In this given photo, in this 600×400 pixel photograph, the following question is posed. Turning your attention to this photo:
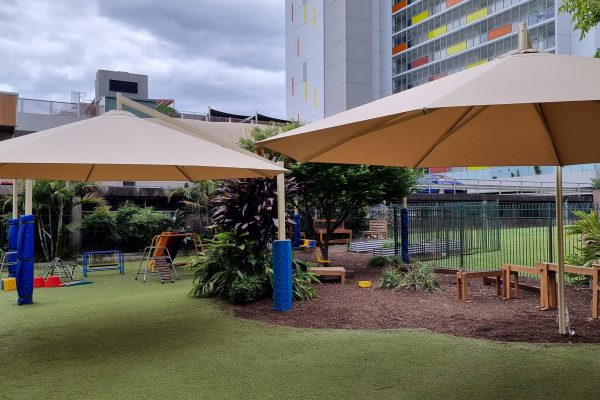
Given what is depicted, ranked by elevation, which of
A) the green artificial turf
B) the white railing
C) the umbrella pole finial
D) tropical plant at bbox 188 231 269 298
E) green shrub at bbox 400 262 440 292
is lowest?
the green artificial turf

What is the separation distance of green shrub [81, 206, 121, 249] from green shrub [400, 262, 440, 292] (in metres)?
10.3

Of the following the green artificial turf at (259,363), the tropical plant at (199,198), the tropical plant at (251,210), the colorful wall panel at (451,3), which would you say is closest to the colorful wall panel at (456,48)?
the colorful wall panel at (451,3)

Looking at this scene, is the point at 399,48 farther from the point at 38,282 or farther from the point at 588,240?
the point at 38,282

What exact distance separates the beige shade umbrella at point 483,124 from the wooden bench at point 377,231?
573 inches

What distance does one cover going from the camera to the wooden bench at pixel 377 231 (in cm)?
2028

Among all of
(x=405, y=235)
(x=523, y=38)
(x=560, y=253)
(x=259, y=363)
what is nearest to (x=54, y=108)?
(x=405, y=235)

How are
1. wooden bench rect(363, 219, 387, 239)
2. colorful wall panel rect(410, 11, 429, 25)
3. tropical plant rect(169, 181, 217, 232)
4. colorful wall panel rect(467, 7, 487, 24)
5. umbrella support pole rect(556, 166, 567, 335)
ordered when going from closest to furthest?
umbrella support pole rect(556, 166, 567, 335) → tropical plant rect(169, 181, 217, 232) → wooden bench rect(363, 219, 387, 239) → colorful wall panel rect(467, 7, 487, 24) → colorful wall panel rect(410, 11, 429, 25)

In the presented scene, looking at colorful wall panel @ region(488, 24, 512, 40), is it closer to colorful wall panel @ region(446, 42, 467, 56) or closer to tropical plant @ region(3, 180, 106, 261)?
colorful wall panel @ region(446, 42, 467, 56)

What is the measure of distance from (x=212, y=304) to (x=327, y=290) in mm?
2346

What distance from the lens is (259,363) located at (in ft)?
16.4

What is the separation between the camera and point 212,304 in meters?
8.24

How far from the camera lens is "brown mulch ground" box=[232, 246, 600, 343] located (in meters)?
6.11

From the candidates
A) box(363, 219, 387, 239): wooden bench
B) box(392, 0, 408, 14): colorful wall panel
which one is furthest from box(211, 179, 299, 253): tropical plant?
box(392, 0, 408, 14): colorful wall panel

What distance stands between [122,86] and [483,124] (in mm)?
65581
